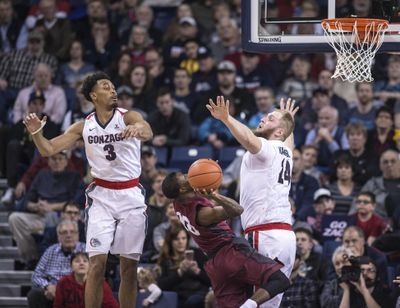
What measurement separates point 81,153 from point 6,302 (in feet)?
10.3

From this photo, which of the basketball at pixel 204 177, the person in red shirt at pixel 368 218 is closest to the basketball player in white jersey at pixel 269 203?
the basketball at pixel 204 177

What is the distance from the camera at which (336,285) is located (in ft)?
50.0

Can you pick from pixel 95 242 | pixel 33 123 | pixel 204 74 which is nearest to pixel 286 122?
pixel 95 242

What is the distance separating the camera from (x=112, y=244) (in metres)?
13.2

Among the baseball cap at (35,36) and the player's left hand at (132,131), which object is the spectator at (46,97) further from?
the player's left hand at (132,131)

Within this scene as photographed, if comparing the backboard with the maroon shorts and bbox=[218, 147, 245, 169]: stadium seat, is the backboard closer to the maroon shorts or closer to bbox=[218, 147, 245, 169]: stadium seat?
the maroon shorts

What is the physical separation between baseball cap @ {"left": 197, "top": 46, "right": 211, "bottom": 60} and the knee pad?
8738 mm

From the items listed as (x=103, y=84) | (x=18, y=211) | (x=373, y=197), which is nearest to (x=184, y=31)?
(x=18, y=211)

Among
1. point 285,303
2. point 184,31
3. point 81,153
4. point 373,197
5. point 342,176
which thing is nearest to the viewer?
point 285,303

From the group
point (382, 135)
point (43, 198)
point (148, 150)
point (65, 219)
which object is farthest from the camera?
point (148, 150)

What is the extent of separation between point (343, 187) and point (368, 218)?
124 cm

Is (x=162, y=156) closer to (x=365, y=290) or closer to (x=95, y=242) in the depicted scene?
(x=365, y=290)

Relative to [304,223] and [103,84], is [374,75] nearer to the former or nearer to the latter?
[304,223]

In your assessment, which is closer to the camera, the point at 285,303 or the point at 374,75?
the point at 285,303
